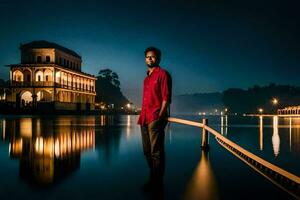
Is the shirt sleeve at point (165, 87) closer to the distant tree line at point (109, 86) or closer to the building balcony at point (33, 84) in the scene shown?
the building balcony at point (33, 84)

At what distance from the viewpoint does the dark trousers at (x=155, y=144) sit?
5285mm

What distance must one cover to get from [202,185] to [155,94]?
171cm

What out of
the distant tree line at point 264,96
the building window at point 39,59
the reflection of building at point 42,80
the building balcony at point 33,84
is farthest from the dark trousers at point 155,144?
the distant tree line at point 264,96

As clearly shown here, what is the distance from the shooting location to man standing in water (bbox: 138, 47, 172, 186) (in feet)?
17.3

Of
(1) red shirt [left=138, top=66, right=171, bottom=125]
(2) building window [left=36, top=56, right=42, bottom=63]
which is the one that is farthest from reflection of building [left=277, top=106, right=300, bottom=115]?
(1) red shirt [left=138, top=66, right=171, bottom=125]

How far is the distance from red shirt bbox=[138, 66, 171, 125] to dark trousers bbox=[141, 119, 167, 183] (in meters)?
0.12

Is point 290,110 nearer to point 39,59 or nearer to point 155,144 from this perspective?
point 39,59

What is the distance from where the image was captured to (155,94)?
5348 millimetres

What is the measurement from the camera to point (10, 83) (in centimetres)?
6009

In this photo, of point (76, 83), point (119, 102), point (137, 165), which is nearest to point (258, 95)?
point (119, 102)

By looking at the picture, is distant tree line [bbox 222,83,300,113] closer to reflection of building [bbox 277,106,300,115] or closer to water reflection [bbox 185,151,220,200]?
reflection of building [bbox 277,106,300,115]

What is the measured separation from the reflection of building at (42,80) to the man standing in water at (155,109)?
55.4m

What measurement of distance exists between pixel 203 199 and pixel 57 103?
5847 centimetres

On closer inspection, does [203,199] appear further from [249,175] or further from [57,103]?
[57,103]
